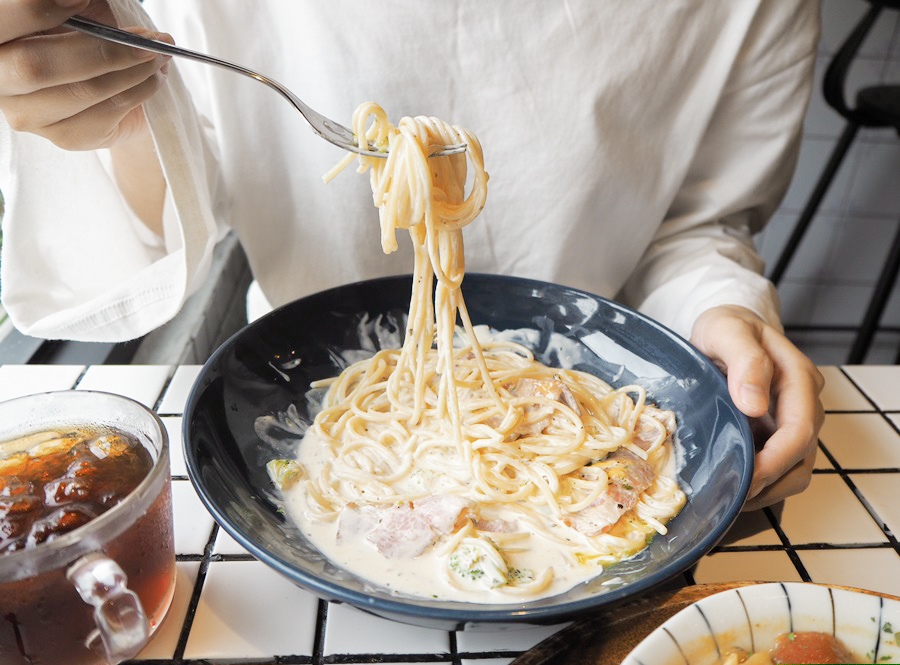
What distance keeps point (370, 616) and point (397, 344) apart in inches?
23.5

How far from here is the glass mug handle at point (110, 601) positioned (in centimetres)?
67

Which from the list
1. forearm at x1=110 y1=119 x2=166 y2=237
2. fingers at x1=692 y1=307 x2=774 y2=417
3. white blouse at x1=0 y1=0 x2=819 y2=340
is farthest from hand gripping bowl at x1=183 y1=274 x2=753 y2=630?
forearm at x1=110 y1=119 x2=166 y2=237

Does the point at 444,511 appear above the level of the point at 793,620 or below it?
below

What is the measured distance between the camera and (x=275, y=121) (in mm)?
1586

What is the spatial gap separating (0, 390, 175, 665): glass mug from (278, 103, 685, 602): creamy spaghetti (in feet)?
0.73

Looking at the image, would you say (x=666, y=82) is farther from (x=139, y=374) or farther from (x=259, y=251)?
(x=139, y=374)

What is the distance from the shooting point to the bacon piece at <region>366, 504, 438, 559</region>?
0.92 m

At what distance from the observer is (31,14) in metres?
0.83

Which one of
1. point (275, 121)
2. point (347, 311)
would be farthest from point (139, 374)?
point (275, 121)

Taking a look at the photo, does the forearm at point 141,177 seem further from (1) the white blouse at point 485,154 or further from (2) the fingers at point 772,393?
(2) the fingers at point 772,393

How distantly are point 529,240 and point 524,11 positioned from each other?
0.47 metres

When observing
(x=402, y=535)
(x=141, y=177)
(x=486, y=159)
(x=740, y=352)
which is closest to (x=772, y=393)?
(x=740, y=352)

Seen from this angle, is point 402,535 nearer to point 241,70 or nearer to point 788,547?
point 788,547

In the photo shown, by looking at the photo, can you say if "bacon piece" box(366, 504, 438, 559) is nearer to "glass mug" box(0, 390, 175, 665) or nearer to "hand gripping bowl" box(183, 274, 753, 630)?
"hand gripping bowl" box(183, 274, 753, 630)
